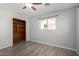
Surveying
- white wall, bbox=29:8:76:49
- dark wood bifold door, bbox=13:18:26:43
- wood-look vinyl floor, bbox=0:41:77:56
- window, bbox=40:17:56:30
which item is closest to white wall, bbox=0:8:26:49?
wood-look vinyl floor, bbox=0:41:77:56

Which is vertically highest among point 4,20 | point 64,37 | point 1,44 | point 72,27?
point 4,20

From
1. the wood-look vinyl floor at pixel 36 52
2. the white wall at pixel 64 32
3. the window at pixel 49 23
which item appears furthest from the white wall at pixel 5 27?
the white wall at pixel 64 32

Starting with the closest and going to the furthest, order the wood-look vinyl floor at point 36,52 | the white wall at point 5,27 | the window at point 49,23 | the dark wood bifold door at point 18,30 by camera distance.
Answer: the wood-look vinyl floor at point 36,52, the white wall at point 5,27, the window at point 49,23, the dark wood bifold door at point 18,30

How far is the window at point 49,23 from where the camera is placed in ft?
14.8

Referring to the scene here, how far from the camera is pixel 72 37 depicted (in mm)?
3627

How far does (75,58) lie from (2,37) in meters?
3.91

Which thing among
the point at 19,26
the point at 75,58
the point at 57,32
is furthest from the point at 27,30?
the point at 75,58

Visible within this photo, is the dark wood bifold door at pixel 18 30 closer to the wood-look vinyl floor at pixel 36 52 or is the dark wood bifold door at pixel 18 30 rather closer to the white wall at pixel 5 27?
the white wall at pixel 5 27

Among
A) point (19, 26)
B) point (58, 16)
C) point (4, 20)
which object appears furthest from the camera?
point (19, 26)

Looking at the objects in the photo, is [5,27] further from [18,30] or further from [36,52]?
[18,30]

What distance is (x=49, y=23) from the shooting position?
476cm

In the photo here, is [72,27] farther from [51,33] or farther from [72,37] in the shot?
[51,33]

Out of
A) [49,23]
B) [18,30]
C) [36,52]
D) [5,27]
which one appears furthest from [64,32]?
[18,30]

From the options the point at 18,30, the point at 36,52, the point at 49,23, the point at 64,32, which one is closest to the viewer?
the point at 36,52
